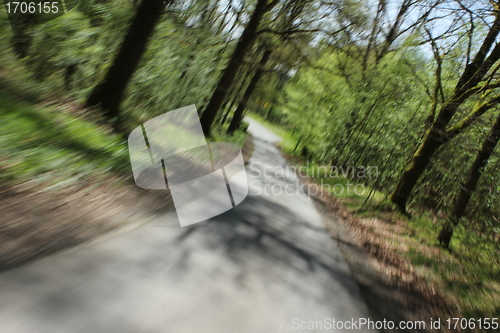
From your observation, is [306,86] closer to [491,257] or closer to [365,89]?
[365,89]

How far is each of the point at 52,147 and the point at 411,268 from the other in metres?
7.34

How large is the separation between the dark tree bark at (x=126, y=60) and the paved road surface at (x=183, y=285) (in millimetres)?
4610

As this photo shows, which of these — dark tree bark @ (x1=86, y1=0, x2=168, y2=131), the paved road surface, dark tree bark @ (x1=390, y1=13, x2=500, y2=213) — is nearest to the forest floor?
the paved road surface

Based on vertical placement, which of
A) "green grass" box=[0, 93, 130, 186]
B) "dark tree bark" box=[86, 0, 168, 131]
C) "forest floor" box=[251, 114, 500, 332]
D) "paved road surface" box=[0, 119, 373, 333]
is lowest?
"forest floor" box=[251, 114, 500, 332]

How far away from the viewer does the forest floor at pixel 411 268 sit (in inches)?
229

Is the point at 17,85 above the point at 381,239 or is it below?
above

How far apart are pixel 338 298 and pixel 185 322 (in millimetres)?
2512

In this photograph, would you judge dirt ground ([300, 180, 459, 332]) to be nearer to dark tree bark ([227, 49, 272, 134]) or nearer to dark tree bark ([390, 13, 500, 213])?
dark tree bark ([390, 13, 500, 213])

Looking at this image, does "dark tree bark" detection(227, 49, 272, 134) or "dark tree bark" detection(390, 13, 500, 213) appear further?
"dark tree bark" detection(227, 49, 272, 134)

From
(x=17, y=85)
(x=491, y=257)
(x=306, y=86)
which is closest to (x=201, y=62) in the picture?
(x=17, y=85)

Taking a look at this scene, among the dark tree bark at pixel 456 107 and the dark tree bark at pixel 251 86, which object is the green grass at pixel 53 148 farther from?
the dark tree bark at pixel 251 86

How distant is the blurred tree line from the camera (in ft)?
29.9

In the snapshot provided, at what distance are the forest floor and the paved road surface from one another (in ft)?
2.14

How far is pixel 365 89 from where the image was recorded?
18.2 meters
